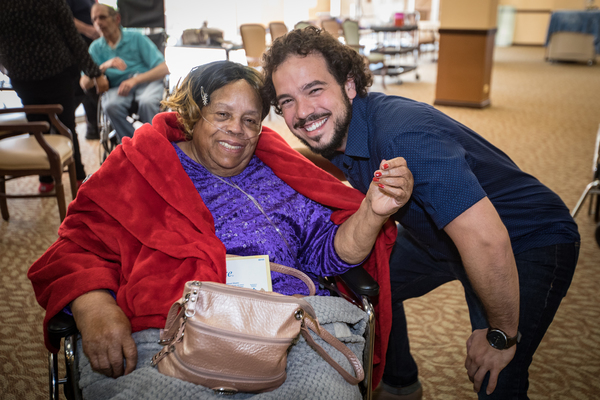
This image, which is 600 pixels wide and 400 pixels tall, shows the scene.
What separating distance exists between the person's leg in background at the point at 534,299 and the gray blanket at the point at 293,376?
0.47 metres

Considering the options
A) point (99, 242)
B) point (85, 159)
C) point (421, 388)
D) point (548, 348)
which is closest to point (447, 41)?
point (85, 159)

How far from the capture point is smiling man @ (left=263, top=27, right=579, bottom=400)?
1.16 m

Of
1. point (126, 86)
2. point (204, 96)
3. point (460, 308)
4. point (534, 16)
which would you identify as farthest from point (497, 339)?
point (534, 16)

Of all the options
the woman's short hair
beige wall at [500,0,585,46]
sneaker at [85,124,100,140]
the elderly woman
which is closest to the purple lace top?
the elderly woman

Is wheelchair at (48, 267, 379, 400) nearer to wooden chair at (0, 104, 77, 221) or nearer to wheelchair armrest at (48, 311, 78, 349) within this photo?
wheelchair armrest at (48, 311, 78, 349)

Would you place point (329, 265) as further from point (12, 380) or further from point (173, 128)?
point (12, 380)

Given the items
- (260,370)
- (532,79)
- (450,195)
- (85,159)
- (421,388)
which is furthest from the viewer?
(532,79)

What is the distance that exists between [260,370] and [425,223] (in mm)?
676

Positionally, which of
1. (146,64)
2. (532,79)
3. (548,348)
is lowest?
(548,348)

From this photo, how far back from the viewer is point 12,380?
1.94m

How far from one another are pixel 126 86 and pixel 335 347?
370 centimetres

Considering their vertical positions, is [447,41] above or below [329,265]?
above

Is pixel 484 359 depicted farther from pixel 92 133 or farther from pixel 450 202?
pixel 92 133

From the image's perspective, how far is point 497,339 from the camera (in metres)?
1.33
